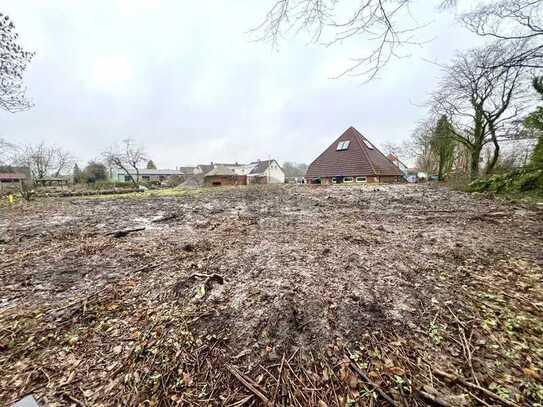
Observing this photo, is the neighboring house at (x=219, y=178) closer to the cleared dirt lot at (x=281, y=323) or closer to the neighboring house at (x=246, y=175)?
the neighboring house at (x=246, y=175)

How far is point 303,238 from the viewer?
12.0 feet

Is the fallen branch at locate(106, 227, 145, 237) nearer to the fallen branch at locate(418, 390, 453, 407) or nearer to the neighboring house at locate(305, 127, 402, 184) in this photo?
the fallen branch at locate(418, 390, 453, 407)

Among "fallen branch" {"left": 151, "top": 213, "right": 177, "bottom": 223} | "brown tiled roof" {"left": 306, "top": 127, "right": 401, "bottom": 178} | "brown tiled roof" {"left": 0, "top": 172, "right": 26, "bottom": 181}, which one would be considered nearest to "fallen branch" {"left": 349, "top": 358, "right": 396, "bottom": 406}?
"fallen branch" {"left": 151, "top": 213, "right": 177, "bottom": 223}

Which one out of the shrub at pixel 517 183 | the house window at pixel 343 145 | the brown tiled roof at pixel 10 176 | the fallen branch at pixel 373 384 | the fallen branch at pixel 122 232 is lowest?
the fallen branch at pixel 373 384

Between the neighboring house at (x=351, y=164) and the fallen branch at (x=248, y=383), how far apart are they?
51.5ft

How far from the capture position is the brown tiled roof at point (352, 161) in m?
15.8

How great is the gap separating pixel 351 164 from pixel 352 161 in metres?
0.25

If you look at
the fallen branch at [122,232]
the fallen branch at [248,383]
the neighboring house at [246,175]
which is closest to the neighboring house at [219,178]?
the neighboring house at [246,175]

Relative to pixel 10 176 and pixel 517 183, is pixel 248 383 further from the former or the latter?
pixel 10 176

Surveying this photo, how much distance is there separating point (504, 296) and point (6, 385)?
3587 millimetres

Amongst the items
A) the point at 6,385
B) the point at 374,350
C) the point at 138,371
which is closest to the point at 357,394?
the point at 374,350

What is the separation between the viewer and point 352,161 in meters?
16.2

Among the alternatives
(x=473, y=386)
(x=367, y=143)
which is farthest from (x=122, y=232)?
(x=367, y=143)

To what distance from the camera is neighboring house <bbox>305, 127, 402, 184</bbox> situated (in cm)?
1569
